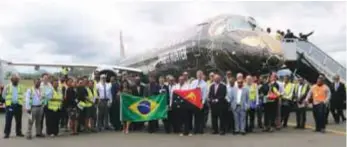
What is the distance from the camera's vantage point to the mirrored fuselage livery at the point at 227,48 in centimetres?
2050

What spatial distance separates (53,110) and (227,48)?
26.6 feet

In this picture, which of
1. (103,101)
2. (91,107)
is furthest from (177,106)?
(91,107)

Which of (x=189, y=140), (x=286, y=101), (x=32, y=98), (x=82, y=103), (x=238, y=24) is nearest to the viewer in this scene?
(x=189, y=140)

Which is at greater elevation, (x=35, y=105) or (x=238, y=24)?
(x=238, y=24)

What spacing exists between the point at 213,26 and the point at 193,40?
117 cm

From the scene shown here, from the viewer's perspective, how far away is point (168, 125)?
15.5 m

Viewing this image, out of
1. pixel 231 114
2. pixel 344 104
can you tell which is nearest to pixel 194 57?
pixel 344 104

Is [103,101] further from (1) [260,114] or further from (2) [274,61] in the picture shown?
(2) [274,61]

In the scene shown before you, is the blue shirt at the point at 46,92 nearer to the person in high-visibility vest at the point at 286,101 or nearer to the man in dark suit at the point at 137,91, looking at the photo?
the man in dark suit at the point at 137,91

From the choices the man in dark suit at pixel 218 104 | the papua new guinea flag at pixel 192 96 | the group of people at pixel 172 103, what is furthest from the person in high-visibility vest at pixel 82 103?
the man in dark suit at pixel 218 104

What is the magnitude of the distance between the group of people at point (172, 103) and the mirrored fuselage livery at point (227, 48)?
3.81m

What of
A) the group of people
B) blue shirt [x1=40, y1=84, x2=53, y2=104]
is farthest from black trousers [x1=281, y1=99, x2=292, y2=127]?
blue shirt [x1=40, y1=84, x2=53, y2=104]

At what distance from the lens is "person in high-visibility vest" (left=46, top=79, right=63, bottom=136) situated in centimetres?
1509

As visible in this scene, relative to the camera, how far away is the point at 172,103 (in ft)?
50.1
